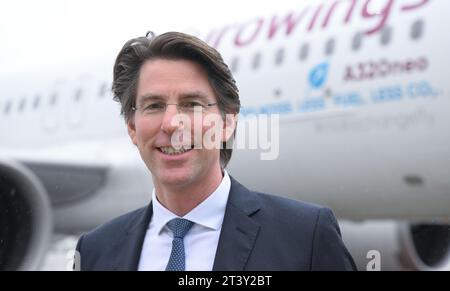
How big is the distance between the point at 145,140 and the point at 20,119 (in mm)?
5082

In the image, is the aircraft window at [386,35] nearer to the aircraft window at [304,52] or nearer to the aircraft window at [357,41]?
the aircraft window at [357,41]

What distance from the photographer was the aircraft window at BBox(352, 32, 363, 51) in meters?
3.59

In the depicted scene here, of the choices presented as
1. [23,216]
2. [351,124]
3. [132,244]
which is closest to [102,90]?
[23,216]

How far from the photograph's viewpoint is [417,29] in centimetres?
344

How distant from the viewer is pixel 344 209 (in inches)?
139

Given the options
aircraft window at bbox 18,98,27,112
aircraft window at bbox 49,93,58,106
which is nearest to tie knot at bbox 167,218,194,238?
aircraft window at bbox 49,93,58,106

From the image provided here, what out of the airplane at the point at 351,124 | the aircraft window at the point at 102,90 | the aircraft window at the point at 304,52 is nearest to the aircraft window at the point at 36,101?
the aircraft window at the point at 102,90

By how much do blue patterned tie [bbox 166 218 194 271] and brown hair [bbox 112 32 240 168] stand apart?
5.1 inches

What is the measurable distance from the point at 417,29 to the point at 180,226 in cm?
276

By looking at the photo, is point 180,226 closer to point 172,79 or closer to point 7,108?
point 172,79

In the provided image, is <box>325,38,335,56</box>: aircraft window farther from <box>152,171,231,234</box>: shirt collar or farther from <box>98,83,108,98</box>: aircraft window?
<box>152,171,231,234</box>: shirt collar
